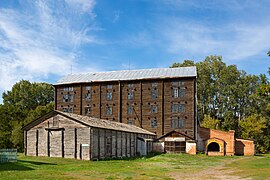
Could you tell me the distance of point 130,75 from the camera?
6362 centimetres

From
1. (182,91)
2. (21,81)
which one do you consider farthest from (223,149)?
(21,81)

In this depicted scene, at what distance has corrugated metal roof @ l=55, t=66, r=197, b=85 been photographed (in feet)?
198

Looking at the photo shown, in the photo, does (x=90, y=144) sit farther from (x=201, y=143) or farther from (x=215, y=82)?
(x=215, y=82)

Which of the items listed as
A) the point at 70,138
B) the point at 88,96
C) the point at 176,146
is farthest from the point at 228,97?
the point at 70,138

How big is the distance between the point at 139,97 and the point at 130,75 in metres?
4.91

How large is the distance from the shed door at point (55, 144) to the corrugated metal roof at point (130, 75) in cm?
2539

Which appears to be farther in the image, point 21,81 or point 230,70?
point 21,81

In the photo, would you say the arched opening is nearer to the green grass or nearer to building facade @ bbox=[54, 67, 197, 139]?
building facade @ bbox=[54, 67, 197, 139]

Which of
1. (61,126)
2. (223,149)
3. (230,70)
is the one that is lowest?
(223,149)

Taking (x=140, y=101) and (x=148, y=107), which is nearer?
(x=148, y=107)

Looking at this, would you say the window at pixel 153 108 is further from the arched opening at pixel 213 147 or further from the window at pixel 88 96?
the window at pixel 88 96

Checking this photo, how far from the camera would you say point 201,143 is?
57594 mm

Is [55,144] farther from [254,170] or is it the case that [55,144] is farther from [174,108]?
[174,108]

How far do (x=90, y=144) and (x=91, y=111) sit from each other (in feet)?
92.0
